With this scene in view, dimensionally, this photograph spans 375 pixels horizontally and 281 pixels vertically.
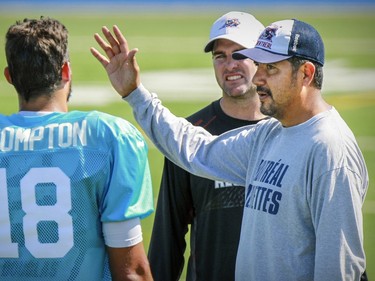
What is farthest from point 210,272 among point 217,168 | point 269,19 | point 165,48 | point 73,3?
point 73,3

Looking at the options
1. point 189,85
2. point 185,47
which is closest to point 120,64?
point 189,85

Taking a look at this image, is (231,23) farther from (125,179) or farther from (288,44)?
(125,179)

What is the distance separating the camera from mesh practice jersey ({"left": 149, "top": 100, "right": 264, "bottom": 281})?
4.37 m

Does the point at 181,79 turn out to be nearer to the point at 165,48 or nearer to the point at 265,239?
the point at 165,48

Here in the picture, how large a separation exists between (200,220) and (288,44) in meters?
1.25

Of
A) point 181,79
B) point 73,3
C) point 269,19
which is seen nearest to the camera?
point 181,79

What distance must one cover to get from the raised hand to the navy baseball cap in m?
0.56

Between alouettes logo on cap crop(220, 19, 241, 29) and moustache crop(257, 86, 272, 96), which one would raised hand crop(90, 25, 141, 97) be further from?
alouettes logo on cap crop(220, 19, 241, 29)

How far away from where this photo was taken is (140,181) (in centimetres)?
336

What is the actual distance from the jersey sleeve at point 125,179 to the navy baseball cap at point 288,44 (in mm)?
699

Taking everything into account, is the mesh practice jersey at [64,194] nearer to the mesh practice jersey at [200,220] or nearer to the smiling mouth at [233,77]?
the mesh practice jersey at [200,220]

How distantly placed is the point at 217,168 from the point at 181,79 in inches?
447

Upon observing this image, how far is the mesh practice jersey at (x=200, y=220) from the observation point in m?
4.37

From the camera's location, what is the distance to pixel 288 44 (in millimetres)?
3604
